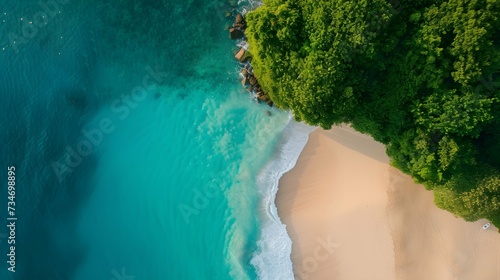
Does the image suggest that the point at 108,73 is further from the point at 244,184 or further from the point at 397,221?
the point at 397,221

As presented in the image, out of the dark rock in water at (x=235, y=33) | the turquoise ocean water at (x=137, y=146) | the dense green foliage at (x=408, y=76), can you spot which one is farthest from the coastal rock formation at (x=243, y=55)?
the dense green foliage at (x=408, y=76)

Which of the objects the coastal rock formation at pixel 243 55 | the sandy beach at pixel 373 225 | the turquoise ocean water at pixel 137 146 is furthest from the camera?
the turquoise ocean water at pixel 137 146

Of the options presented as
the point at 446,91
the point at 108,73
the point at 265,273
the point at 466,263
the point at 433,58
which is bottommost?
the point at 466,263

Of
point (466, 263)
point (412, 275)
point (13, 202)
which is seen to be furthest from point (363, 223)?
point (13, 202)

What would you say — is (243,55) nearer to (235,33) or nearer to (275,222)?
(235,33)

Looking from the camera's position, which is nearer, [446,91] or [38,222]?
[446,91]

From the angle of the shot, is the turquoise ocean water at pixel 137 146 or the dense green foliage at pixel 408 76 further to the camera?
the turquoise ocean water at pixel 137 146

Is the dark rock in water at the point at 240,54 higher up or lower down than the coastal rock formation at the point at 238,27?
lower down

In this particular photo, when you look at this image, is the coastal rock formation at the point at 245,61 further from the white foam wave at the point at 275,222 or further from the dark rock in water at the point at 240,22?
the white foam wave at the point at 275,222
